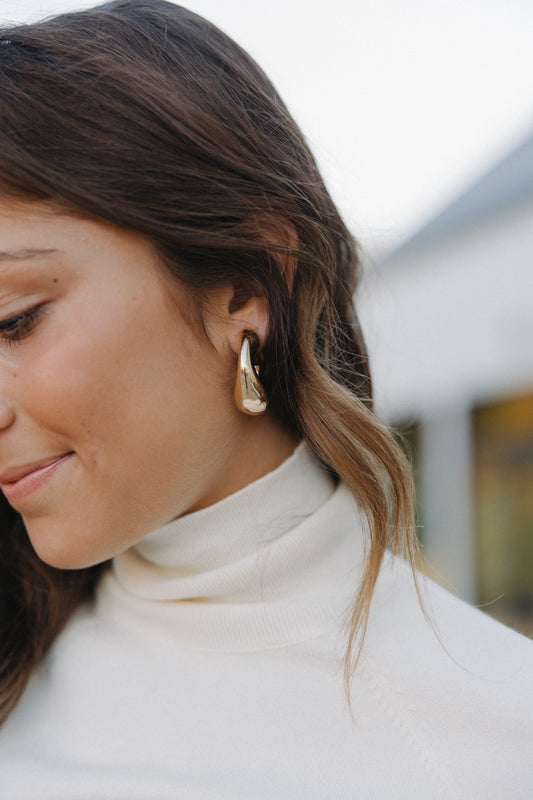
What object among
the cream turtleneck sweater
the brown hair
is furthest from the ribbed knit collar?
the brown hair

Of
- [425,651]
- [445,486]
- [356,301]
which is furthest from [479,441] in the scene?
[425,651]

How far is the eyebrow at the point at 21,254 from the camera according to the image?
1321 millimetres

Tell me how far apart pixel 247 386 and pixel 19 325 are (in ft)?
1.27

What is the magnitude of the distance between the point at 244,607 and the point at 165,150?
0.81m

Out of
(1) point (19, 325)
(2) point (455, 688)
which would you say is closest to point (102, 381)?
(1) point (19, 325)

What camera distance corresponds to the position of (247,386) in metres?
1.46

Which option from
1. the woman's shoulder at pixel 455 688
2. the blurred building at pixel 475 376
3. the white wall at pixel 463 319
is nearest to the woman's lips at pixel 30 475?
the woman's shoulder at pixel 455 688

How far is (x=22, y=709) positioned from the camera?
1688mm

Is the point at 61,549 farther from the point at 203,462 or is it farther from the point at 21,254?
the point at 21,254

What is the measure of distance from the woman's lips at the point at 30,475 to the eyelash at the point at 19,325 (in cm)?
21

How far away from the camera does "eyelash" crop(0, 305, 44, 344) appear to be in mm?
1353

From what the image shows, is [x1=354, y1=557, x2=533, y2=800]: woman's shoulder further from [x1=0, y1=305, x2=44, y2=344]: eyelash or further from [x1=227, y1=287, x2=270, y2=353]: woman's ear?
[x1=0, y1=305, x2=44, y2=344]: eyelash

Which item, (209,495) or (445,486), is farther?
(445,486)

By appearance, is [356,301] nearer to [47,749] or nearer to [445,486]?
[47,749]
